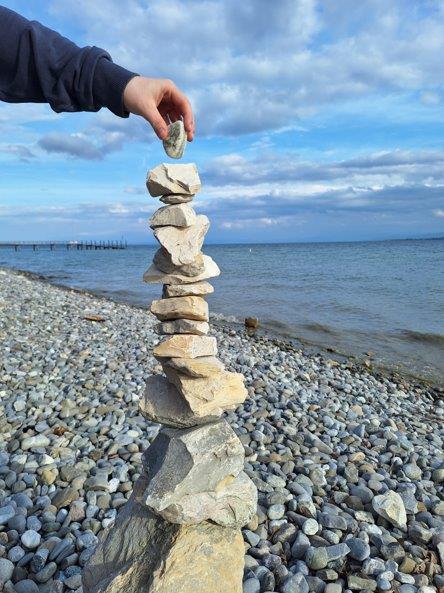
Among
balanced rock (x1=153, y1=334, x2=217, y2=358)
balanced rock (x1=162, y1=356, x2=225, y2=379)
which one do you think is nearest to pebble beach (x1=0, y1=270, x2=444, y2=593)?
balanced rock (x1=162, y1=356, x2=225, y2=379)

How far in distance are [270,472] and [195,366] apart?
3079 mm

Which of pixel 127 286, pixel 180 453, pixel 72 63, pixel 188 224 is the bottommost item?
pixel 127 286

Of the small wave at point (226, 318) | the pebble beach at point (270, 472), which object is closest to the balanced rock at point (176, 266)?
the pebble beach at point (270, 472)

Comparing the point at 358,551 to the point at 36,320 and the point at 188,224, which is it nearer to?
the point at 188,224

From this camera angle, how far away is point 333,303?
25.9 metres

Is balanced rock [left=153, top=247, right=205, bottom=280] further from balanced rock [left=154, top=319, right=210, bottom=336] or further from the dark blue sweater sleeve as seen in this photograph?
the dark blue sweater sleeve

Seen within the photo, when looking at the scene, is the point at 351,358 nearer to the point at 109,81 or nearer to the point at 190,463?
the point at 190,463

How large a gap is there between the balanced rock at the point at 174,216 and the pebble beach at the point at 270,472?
3.04 meters

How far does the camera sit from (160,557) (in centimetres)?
348

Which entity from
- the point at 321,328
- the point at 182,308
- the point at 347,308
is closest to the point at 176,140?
the point at 182,308

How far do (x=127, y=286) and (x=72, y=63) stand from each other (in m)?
32.6

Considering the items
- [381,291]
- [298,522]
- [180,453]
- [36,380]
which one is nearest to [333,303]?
[381,291]

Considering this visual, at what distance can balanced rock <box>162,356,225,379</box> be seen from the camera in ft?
11.8

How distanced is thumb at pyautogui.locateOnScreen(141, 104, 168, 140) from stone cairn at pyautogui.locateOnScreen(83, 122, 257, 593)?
22.8 inches
